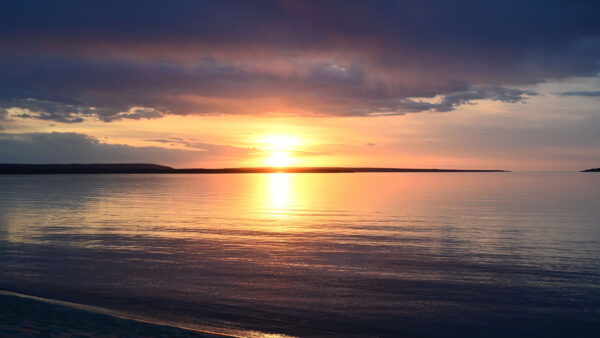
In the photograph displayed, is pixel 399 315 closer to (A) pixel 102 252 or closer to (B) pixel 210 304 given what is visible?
(B) pixel 210 304

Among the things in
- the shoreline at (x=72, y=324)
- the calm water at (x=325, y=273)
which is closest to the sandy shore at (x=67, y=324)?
the shoreline at (x=72, y=324)

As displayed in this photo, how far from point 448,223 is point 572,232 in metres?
7.57

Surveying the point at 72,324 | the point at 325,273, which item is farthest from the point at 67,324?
the point at 325,273

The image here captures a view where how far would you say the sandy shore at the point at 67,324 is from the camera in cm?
975

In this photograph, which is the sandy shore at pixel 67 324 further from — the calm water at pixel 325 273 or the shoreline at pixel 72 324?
the calm water at pixel 325 273

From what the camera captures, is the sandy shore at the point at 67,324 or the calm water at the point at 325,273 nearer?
the sandy shore at the point at 67,324

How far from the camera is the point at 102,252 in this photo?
2072 centimetres

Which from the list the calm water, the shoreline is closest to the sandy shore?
the shoreline

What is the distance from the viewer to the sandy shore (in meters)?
9.75

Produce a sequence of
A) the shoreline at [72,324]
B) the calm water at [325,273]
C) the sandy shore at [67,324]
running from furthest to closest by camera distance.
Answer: the calm water at [325,273], the shoreline at [72,324], the sandy shore at [67,324]

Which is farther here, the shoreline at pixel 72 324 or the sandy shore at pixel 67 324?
the shoreline at pixel 72 324

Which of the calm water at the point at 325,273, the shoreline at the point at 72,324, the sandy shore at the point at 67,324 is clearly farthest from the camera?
the calm water at the point at 325,273

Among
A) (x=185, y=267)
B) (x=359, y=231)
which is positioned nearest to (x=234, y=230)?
(x=359, y=231)

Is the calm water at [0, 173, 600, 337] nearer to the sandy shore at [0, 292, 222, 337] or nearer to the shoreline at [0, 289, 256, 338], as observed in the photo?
the shoreline at [0, 289, 256, 338]
